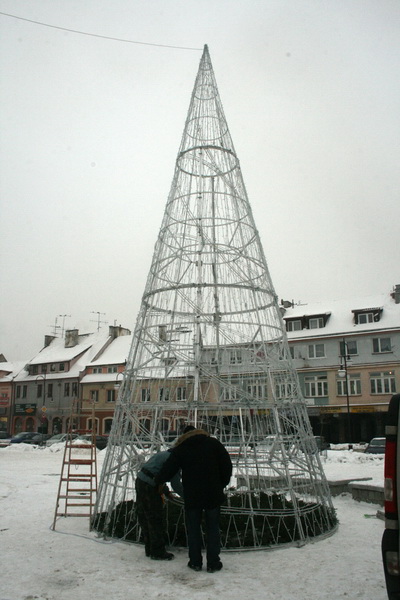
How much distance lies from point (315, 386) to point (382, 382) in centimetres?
464

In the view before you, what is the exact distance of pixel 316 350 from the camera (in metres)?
38.6

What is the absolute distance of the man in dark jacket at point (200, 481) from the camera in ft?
20.4

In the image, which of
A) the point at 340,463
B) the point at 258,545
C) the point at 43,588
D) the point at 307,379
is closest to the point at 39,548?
the point at 43,588

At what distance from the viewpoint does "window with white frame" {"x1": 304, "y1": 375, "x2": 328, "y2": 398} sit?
37625 millimetres

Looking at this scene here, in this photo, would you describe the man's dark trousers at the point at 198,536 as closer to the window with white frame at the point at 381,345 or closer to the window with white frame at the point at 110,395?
the window with white frame at the point at 381,345

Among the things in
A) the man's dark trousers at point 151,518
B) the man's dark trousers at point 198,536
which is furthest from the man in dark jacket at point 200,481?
the man's dark trousers at point 151,518

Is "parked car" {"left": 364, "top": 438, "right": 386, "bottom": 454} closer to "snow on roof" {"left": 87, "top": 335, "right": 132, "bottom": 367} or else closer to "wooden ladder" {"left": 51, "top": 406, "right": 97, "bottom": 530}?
"wooden ladder" {"left": 51, "top": 406, "right": 97, "bottom": 530}

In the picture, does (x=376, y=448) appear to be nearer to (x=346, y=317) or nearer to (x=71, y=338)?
(x=346, y=317)

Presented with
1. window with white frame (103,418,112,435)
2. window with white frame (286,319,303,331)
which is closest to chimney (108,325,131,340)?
window with white frame (103,418,112,435)

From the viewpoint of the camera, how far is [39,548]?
7.28 metres

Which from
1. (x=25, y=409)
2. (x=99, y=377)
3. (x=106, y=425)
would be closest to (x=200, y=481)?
(x=106, y=425)

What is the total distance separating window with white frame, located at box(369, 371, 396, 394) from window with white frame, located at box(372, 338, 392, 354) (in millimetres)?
1473

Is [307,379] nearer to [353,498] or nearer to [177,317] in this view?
[353,498]

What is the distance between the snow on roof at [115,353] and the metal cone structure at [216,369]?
38262mm
